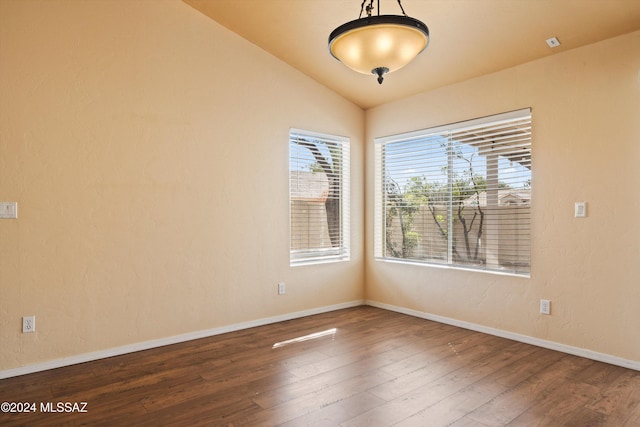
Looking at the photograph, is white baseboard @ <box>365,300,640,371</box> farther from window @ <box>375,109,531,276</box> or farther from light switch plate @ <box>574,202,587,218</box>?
light switch plate @ <box>574,202,587,218</box>

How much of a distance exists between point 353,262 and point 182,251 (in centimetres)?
228

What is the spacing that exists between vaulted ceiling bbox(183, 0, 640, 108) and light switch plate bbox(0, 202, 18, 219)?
237 centimetres

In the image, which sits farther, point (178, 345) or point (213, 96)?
point (213, 96)

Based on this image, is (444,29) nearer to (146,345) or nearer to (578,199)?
(578,199)

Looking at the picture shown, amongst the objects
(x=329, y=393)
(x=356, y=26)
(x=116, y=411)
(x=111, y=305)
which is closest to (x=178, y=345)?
(x=111, y=305)

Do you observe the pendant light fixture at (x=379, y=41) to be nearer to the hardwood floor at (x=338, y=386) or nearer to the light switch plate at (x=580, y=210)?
the hardwood floor at (x=338, y=386)

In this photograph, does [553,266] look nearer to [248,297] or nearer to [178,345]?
[248,297]

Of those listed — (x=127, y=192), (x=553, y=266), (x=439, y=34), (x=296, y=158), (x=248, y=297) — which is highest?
(x=439, y=34)

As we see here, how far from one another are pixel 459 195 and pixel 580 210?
1.20 m

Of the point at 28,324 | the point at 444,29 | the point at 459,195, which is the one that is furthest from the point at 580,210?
the point at 28,324

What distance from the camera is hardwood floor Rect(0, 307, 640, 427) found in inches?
94.4

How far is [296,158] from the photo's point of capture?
15.5ft

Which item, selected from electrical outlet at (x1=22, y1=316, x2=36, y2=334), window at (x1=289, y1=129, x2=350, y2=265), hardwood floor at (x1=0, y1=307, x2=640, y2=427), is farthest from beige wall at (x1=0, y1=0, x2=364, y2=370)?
hardwood floor at (x1=0, y1=307, x2=640, y2=427)

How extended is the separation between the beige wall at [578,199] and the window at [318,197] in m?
1.63
